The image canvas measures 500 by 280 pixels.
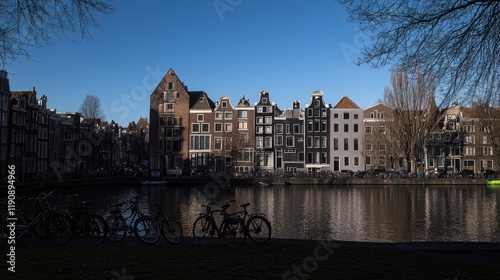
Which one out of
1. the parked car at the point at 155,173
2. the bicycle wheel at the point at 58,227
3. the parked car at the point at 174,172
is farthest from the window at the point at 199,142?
the bicycle wheel at the point at 58,227

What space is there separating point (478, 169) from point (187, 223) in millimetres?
68622

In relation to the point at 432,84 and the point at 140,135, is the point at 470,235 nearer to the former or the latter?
the point at 432,84

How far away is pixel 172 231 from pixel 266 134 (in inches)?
2411

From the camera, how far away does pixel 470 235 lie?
2145cm

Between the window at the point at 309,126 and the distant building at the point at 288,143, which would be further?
the window at the point at 309,126

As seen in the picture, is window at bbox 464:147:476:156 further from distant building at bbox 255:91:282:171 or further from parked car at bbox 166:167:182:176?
parked car at bbox 166:167:182:176

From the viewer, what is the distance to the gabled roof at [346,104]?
250 ft

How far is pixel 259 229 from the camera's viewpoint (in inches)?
495

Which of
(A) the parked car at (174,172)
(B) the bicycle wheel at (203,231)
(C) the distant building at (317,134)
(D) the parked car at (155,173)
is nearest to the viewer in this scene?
(B) the bicycle wheel at (203,231)

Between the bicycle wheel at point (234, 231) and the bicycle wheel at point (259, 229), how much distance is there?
0.21m

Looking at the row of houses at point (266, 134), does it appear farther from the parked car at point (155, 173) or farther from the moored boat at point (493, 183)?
the moored boat at point (493, 183)

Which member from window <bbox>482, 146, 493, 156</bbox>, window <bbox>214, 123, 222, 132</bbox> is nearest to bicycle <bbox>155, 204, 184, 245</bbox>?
window <bbox>214, 123, 222, 132</bbox>

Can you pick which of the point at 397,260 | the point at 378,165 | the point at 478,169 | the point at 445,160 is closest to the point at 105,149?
the point at 378,165

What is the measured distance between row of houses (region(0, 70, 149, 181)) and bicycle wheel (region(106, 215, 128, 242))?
3369cm
